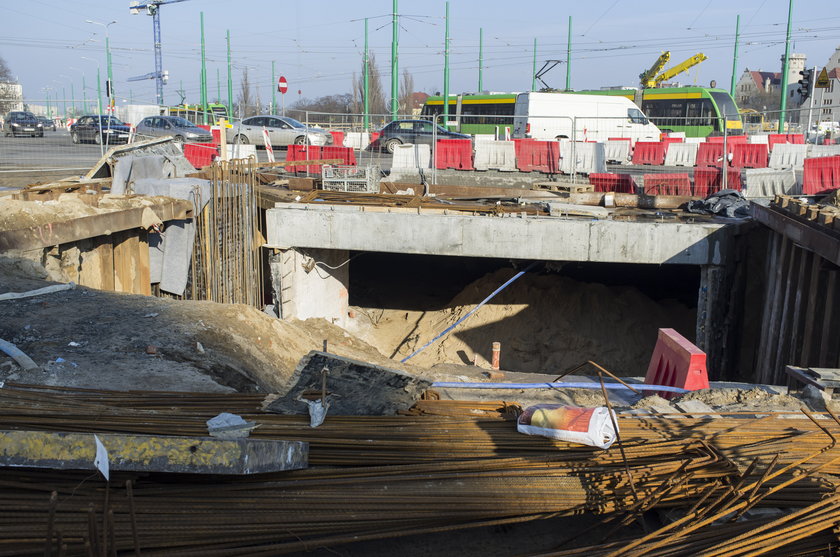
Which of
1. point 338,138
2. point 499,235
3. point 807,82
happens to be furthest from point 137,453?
point 338,138

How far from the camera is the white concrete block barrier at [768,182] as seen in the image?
48.4ft

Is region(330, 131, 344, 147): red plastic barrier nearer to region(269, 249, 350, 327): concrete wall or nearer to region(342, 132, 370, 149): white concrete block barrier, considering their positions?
region(342, 132, 370, 149): white concrete block barrier

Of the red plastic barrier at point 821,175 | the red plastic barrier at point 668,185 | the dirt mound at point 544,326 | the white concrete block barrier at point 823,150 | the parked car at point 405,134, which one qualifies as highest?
the parked car at point 405,134

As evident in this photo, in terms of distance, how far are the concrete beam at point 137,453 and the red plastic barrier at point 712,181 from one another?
14.2 m

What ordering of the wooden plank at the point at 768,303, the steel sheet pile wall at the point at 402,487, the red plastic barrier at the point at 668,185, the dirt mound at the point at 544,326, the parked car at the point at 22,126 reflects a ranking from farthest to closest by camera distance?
1. the parked car at the point at 22,126
2. the red plastic barrier at the point at 668,185
3. the dirt mound at the point at 544,326
4. the wooden plank at the point at 768,303
5. the steel sheet pile wall at the point at 402,487

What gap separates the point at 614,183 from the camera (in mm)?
16094

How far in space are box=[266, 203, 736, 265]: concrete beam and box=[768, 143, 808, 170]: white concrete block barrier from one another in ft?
29.4

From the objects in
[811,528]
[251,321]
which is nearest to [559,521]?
[811,528]

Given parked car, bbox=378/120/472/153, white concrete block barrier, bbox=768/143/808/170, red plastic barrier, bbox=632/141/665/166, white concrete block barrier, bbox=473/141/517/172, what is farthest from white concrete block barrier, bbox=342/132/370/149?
white concrete block barrier, bbox=768/143/808/170

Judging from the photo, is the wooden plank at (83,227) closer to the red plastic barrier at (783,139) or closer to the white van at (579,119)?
the white van at (579,119)

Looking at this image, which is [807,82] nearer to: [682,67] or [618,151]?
[618,151]

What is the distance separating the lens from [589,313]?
14.2m

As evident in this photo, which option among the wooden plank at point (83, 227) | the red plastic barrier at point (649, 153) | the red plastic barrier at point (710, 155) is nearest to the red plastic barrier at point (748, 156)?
the red plastic barrier at point (710, 155)

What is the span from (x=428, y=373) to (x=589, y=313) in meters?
6.39
